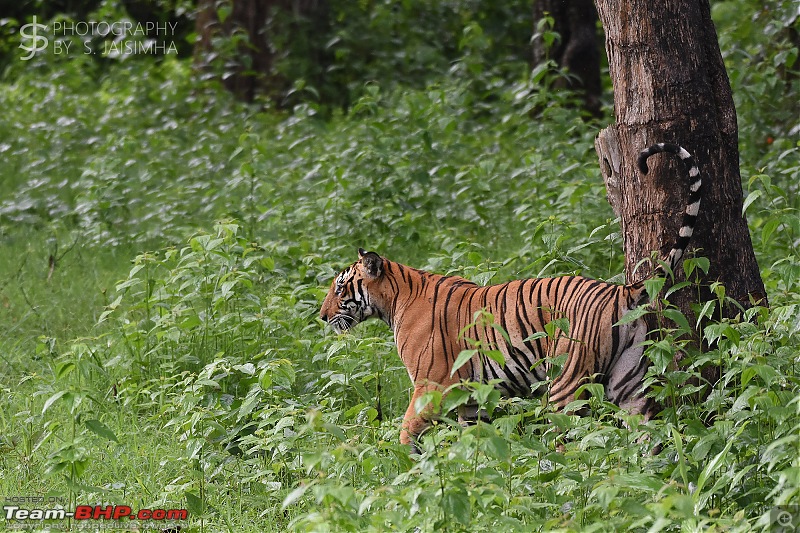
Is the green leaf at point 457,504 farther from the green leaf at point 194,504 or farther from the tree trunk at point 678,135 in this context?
the tree trunk at point 678,135

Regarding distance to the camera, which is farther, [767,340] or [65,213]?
[65,213]

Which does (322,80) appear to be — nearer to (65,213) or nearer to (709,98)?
(65,213)

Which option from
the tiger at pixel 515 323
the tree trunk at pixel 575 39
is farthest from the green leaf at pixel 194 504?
the tree trunk at pixel 575 39

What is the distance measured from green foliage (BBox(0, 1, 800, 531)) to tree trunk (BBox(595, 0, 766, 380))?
0.57 feet

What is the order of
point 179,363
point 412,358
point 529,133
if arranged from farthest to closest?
point 529,133 → point 179,363 → point 412,358

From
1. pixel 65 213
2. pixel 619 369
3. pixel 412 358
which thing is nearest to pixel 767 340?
pixel 619 369

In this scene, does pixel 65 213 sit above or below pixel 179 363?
above

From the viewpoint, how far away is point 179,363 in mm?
5406

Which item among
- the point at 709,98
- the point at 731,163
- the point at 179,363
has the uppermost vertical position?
the point at 709,98

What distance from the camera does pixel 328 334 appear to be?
5391mm

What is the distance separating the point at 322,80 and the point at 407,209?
5274 millimetres

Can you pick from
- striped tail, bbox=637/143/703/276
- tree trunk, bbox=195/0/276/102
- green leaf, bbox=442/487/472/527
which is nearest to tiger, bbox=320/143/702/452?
striped tail, bbox=637/143/703/276

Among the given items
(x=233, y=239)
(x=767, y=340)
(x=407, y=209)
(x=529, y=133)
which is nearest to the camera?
(x=767, y=340)

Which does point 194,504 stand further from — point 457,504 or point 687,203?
point 687,203
